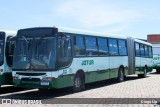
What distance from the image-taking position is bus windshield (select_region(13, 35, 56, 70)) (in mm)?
14000

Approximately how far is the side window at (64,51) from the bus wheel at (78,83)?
1.17m

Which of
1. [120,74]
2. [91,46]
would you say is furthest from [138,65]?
[91,46]

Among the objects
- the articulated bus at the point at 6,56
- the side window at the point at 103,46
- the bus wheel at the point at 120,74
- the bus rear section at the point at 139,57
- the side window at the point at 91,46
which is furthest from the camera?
the bus rear section at the point at 139,57

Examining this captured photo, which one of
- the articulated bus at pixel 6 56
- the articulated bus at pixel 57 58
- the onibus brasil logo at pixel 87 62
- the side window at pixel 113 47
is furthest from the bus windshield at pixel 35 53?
the side window at pixel 113 47

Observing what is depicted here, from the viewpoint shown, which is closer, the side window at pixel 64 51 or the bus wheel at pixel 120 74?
the side window at pixel 64 51

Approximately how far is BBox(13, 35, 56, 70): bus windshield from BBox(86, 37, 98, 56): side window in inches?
128

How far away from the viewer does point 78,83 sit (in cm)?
1595

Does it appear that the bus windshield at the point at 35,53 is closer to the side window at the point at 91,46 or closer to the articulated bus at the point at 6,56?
the articulated bus at the point at 6,56

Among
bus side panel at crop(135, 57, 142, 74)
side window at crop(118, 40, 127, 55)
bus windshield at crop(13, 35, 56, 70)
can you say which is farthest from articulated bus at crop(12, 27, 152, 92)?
bus side panel at crop(135, 57, 142, 74)

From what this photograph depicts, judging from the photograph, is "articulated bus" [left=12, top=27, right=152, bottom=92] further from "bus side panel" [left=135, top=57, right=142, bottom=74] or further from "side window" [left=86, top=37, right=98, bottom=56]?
"bus side panel" [left=135, top=57, right=142, bottom=74]

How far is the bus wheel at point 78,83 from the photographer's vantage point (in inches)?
617

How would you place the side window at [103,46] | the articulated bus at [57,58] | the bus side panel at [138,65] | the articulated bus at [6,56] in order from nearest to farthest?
the articulated bus at [57,58] → the articulated bus at [6,56] → the side window at [103,46] → the bus side panel at [138,65]

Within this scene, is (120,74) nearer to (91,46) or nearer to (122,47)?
(122,47)

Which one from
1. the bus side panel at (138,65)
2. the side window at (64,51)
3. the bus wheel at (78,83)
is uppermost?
the side window at (64,51)
